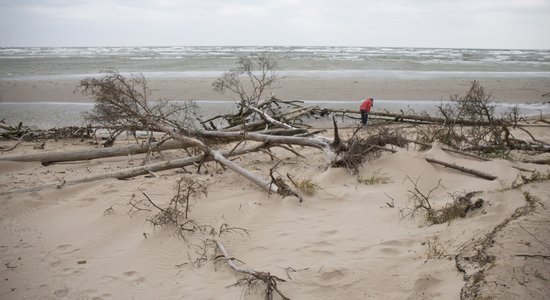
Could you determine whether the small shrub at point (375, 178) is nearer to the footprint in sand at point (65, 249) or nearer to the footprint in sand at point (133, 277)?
the footprint in sand at point (133, 277)

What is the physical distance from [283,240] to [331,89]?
15.9 m

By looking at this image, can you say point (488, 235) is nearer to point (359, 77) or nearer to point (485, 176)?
point (485, 176)

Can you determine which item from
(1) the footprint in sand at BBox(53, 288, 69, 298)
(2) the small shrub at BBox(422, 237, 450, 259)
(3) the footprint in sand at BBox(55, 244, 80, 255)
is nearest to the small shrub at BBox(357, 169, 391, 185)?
(2) the small shrub at BBox(422, 237, 450, 259)

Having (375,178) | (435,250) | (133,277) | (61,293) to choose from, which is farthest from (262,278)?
(375,178)

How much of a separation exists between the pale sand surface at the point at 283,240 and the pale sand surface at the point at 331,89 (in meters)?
11.6

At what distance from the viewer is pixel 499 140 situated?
716 cm

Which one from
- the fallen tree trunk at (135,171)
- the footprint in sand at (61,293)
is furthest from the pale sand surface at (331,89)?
the footprint in sand at (61,293)

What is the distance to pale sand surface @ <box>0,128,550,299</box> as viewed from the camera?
10.1 feet

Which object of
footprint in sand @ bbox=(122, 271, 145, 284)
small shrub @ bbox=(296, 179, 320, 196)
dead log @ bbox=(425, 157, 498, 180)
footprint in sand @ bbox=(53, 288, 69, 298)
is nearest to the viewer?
footprint in sand @ bbox=(53, 288, 69, 298)

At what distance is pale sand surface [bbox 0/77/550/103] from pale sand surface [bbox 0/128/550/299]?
1164 centimetres

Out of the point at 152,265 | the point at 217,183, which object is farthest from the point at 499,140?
the point at 152,265

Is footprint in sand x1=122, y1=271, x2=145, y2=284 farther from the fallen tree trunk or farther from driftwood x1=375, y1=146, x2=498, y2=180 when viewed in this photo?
driftwood x1=375, y1=146, x2=498, y2=180

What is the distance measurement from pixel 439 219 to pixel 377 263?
3.36 ft

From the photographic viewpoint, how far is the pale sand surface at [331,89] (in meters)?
17.4
